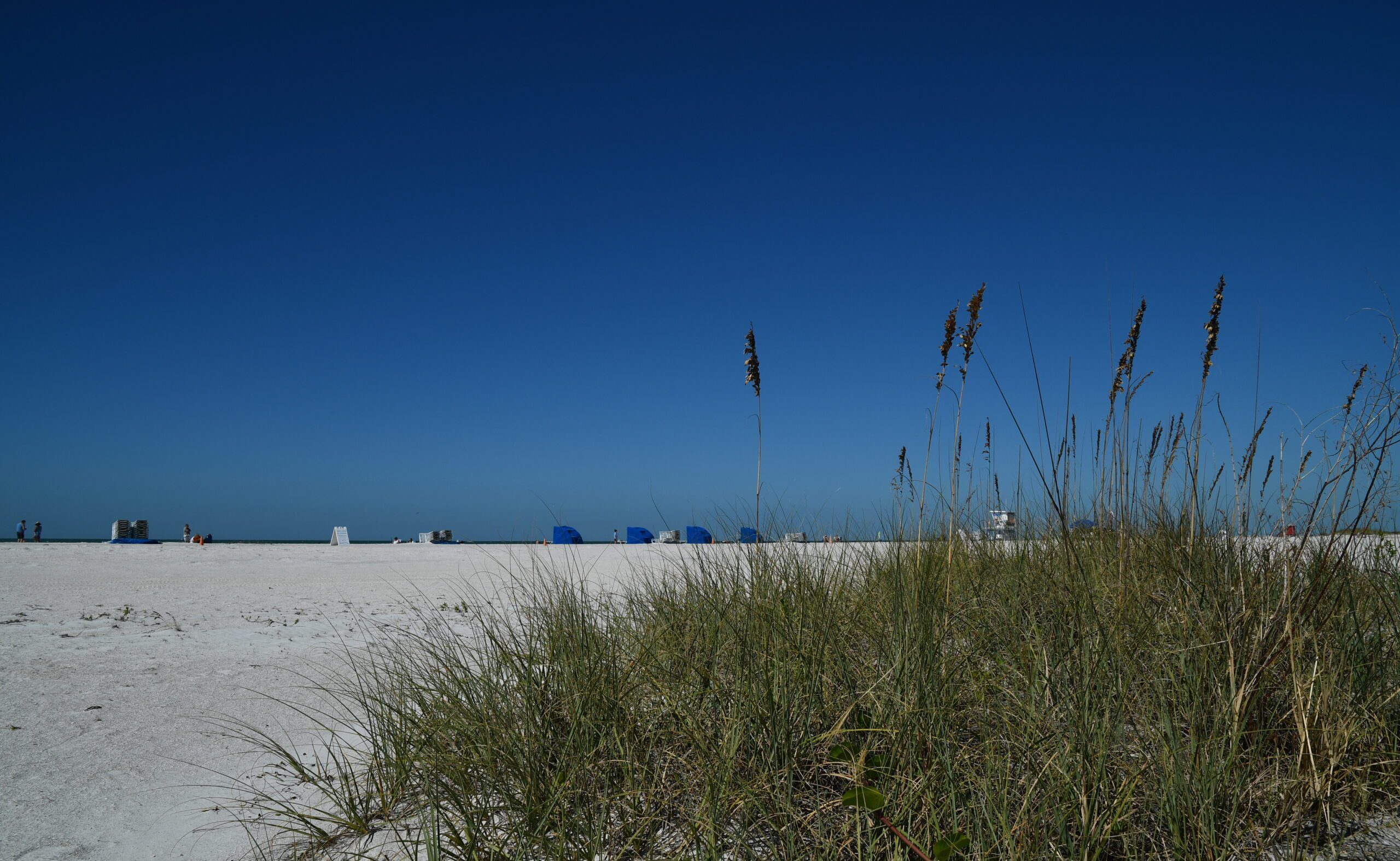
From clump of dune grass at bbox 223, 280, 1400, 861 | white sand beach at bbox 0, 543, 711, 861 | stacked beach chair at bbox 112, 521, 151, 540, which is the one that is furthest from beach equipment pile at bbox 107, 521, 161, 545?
clump of dune grass at bbox 223, 280, 1400, 861

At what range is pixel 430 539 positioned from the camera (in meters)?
25.9

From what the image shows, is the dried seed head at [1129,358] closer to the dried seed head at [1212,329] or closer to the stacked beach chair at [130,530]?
the dried seed head at [1212,329]

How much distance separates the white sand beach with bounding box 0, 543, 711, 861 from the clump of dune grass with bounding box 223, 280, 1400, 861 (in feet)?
1.25

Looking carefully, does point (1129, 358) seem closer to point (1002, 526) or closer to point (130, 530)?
point (1002, 526)

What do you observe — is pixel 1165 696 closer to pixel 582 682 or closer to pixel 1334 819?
pixel 1334 819

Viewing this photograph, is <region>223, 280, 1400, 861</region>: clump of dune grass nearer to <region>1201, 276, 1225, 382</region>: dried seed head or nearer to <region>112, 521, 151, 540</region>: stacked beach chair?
<region>1201, 276, 1225, 382</region>: dried seed head

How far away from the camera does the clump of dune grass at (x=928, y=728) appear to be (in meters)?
1.61

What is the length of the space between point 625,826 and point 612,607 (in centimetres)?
153

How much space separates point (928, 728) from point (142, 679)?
4.49m

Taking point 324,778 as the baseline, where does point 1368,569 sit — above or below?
above

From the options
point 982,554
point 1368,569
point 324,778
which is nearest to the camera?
point 324,778

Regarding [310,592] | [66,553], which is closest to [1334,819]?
[310,592]

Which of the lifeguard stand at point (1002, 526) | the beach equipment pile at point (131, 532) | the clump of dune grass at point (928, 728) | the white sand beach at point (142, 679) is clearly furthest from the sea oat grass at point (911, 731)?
the beach equipment pile at point (131, 532)

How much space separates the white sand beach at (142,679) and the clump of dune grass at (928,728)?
382 mm
